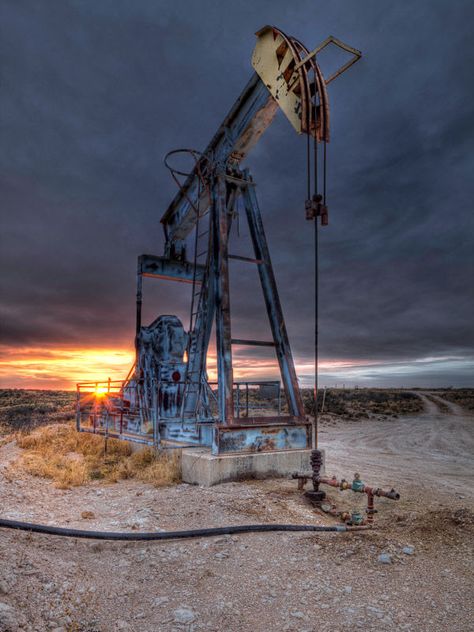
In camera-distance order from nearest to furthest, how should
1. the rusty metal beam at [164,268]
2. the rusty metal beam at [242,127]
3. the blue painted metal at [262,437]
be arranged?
1. the blue painted metal at [262,437]
2. the rusty metal beam at [242,127]
3. the rusty metal beam at [164,268]

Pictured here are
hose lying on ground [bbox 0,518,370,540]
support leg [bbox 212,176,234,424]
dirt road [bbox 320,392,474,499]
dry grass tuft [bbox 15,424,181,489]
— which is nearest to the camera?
hose lying on ground [bbox 0,518,370,540]

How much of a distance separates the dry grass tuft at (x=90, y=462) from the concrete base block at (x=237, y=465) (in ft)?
1.34

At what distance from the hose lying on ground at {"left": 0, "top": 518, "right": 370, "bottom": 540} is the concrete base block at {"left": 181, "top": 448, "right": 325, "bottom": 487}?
1.84m

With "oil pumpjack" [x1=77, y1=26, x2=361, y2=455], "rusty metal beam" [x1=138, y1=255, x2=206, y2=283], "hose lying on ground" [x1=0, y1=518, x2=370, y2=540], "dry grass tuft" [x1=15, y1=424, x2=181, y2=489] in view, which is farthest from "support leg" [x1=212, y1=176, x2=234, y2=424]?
"rusty metal beam" [x1=138, y1=255, x2=206, y2=283]

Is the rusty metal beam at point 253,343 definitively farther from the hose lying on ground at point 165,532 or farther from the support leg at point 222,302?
the hose lying on ground at point 165,532

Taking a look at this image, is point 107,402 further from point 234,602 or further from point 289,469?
point 234,602

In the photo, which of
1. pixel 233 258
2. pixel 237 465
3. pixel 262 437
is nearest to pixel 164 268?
pixel 233 258

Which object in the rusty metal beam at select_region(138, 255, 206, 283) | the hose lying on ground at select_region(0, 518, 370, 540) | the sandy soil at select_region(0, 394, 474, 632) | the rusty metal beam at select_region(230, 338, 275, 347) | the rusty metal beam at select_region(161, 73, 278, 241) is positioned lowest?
the sandy soil at select_region(0, 394, 474, 632)

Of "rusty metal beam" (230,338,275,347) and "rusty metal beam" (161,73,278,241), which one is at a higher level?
"rusty metal beam" (161,73,278,241)

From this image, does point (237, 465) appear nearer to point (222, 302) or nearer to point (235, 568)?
point (222, 302)

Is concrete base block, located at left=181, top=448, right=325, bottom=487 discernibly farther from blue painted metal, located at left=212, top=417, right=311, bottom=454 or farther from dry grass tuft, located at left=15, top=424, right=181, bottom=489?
dry grass tuft, located at left=15, top=424, right=181, bottom=489

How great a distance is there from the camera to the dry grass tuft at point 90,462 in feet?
24.8

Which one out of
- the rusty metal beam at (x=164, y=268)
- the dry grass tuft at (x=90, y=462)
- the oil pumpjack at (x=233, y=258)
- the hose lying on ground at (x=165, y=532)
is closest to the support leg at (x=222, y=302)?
the oil pumpjack at (x=233, y=258)

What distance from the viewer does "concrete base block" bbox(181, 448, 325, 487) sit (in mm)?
6750
